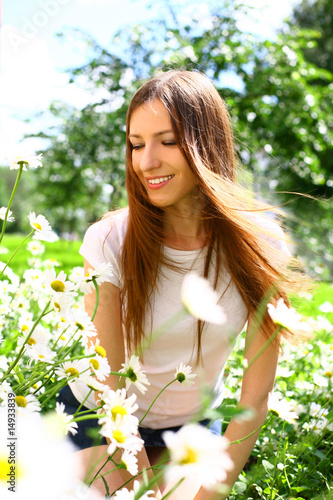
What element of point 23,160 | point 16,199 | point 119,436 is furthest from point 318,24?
point 16,199

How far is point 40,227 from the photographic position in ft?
2.68

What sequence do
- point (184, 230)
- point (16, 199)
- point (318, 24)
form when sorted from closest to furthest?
1. point (184, 230)
2. point (318, 24)
3. point (16, 199)

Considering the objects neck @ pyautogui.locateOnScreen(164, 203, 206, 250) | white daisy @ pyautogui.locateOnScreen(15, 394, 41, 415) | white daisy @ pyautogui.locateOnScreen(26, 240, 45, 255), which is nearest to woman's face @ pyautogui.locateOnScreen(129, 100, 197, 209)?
neck @ pyautogui.locateOnScreen(164, 203, 206, 250)

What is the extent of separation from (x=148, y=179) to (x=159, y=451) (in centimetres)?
79

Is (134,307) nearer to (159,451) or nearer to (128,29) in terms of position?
(159,451)

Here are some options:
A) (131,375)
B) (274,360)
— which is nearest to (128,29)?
(274,360)

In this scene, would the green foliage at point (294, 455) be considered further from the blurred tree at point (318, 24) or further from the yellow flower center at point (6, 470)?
the blurred tree at point (318, 24)

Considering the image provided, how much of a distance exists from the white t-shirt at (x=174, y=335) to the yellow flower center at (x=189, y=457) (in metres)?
0.92

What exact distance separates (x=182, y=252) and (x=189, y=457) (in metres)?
1.01

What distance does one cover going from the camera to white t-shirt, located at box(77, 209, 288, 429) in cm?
133

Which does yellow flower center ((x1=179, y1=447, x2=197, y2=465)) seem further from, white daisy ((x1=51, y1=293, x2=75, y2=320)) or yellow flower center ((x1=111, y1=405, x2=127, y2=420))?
white daisy ((x1=51, y1=293, x2=75, y2=320))

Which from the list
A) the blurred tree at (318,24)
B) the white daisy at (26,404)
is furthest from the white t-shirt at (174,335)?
the blurred tree at (318,24)

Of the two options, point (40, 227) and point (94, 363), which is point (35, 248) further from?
point (94, 363)

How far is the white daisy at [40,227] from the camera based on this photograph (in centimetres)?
80
